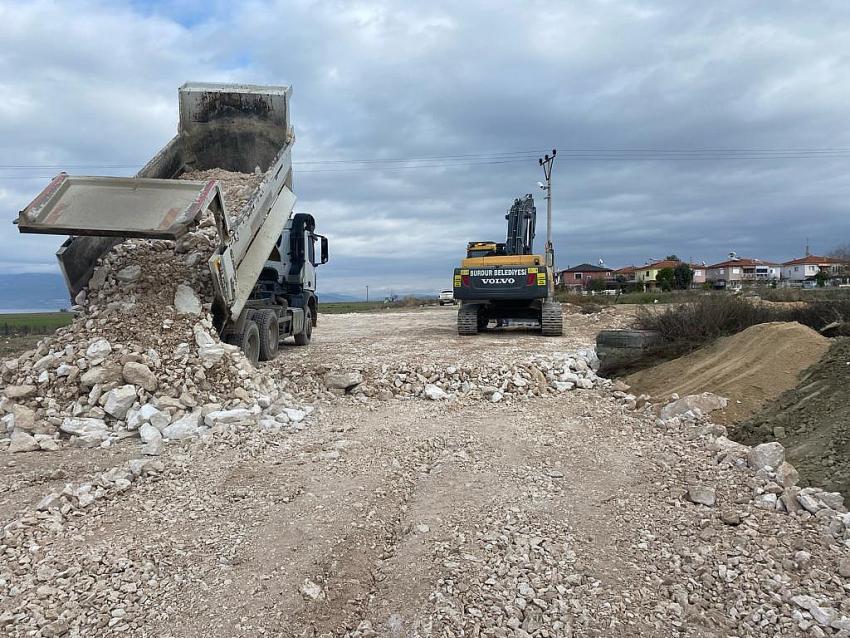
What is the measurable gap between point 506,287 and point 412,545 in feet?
31.1

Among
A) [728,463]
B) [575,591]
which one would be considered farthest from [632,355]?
[575,591]

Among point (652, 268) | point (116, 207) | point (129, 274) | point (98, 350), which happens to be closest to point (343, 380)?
point (98, 350)

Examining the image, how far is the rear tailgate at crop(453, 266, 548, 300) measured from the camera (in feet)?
40.8

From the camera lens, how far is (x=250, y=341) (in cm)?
866

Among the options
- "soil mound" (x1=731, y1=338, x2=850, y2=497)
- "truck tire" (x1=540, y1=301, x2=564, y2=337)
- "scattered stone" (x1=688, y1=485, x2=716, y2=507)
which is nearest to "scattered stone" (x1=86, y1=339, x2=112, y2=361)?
"scattered stone" (x1=688, y1=485, x2=716, y2=507)

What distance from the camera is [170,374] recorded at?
6281 millimetres

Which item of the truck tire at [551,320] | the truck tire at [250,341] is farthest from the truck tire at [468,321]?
the truck tire at [250,341]

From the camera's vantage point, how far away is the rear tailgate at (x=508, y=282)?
12423 millimetres

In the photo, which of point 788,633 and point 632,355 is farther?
point 632,355

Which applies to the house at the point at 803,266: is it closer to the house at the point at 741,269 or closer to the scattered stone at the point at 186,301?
the house at the point at 741,269

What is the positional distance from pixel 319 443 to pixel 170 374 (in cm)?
196

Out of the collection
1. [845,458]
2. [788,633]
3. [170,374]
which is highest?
[170,374]

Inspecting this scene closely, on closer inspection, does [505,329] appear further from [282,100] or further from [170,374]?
[170,374]

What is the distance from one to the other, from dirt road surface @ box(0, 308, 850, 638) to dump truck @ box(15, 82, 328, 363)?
263cm
